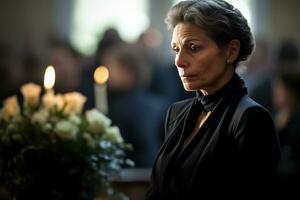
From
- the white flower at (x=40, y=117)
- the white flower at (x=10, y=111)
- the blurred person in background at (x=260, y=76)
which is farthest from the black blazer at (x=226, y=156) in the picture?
the blurred person in background at (x=260, y=76)

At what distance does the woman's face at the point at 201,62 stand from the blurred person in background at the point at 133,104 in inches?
76.0

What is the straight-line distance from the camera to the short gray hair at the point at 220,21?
7.75 ft

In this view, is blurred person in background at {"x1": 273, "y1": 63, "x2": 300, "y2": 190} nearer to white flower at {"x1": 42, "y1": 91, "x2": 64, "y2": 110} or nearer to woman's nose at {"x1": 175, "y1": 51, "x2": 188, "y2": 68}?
white flower at {"x1": 42, "y1": 91, "x2": 64, "y2": 110}

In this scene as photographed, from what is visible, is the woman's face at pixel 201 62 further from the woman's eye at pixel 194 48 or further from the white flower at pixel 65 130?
the white flower at pixel 65 130

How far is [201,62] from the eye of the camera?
240cm

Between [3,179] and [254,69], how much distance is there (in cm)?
391

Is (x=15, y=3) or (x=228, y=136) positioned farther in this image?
(x=15, y=3)

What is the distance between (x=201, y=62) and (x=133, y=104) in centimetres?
222

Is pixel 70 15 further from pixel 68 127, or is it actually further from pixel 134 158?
pixel 68 127

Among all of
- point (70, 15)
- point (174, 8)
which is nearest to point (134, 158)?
point (174, 8)

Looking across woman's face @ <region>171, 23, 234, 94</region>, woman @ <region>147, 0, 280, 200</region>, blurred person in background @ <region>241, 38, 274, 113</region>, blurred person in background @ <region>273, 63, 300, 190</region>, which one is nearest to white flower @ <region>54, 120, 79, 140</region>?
woman @ <region>147, 0, 280, 200</region>

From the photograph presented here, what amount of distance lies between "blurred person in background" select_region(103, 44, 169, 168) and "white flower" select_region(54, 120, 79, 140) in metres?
1.43

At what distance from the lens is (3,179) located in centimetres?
293

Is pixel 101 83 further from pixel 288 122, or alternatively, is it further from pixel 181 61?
pixel 181 61
